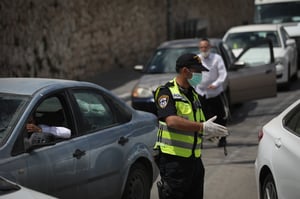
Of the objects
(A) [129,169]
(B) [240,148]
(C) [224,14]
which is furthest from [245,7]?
(A) [129,169]

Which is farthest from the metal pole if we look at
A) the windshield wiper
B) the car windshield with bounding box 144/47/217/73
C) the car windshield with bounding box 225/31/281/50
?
the windshield wiper

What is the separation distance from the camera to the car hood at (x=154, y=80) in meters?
11.2

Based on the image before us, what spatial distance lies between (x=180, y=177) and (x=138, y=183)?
4.15 ft

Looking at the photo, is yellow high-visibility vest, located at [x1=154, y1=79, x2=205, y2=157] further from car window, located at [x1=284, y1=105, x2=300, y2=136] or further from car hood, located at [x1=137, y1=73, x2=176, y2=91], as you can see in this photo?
car hood, located at [x1=137, y1=73, x2=176, y2=91]

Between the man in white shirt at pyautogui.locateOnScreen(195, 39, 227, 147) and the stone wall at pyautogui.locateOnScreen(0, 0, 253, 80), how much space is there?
16.2ft

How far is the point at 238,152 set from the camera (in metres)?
9.30

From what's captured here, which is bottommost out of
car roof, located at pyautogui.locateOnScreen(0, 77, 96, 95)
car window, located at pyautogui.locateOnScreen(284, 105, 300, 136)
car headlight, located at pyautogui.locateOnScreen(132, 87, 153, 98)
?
car headlight, located at pyautogui.locateOnScreen(132, 87, 153, 98)

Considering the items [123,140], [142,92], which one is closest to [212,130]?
[123,140]

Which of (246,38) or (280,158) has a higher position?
(280,158)

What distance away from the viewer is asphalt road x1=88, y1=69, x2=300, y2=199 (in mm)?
7359

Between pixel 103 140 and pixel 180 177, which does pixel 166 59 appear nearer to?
pixel 103 140

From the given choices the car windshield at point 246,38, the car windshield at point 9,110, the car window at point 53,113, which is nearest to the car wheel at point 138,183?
the car window at point 53,113

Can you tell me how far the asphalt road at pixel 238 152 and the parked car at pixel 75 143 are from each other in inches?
44.2

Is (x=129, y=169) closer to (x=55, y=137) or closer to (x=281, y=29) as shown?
(x=55, y=137)
